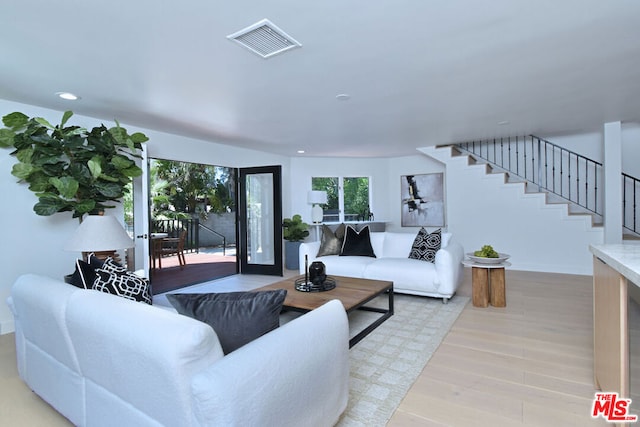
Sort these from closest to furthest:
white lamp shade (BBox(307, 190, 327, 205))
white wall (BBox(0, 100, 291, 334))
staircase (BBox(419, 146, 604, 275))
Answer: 1. white wall (BBox(0, 100, 291, 334))
2. staircase (BBox(419, 146, 604, 275))
3. white lamp shade (BBox(307, 190, 327, 205))

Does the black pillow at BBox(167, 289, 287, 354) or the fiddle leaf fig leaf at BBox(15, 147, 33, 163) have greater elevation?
the fiddle leaf fig leaf at BBox(15, 147, 33, 163)

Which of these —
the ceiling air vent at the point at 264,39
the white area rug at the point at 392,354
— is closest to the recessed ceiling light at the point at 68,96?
the ceiling air vent at the point at 264,39

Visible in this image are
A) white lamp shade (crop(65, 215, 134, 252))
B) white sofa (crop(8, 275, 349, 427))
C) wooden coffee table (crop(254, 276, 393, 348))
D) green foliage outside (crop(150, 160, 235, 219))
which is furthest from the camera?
green foliage outside (crop(150, 160, 235, 219))

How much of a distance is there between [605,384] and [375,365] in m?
1.30

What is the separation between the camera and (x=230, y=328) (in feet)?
4.35

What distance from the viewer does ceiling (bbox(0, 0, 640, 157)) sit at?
1.81 metres

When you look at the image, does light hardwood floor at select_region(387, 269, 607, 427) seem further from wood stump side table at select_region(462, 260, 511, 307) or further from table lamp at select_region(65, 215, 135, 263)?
table lamp at select_region(65, 215, 135, 263)

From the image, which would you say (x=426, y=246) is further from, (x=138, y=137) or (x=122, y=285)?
(x=138, y=137)

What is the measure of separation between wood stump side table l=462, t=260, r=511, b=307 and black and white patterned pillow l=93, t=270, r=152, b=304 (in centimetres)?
323

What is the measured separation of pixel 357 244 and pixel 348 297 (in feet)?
6.10

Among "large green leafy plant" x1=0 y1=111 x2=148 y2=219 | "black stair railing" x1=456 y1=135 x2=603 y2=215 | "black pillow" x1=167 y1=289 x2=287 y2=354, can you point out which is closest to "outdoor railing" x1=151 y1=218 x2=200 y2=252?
"large green leafy plant" x1=0 y1=111 x2=148 y2=219

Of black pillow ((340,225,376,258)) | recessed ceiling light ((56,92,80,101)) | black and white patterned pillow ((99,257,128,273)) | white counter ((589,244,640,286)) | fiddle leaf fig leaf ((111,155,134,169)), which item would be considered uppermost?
recessed ceiling light ((56,92,80,101))

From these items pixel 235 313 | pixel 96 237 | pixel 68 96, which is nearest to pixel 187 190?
pixel 68 96

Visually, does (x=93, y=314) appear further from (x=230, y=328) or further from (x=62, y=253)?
(x=62, y=253)
